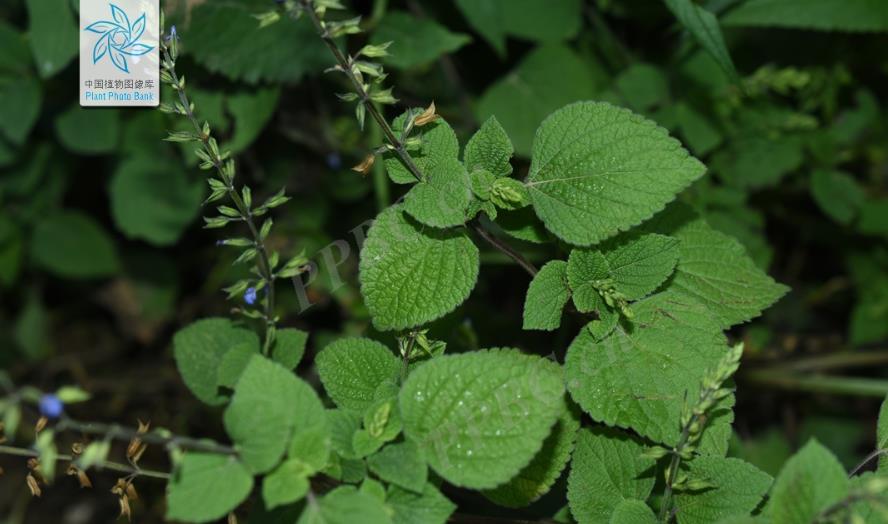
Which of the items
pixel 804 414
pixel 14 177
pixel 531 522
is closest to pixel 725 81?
pixel 804 414

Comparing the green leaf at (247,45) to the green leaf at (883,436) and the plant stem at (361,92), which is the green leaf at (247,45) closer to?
the plant stem at (361,92)

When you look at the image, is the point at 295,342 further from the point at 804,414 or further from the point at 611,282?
the point at 804,414

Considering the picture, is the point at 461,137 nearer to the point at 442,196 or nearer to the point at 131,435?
the point at 442,196

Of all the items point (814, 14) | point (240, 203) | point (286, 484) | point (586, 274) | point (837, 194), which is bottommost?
point (837, 194)

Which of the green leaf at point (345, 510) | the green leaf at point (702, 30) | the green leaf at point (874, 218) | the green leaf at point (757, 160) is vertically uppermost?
the green leaf at point (702, 30)

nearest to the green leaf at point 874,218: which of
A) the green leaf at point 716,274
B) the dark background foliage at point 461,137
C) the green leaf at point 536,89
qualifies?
the dark background foliage at point 461,137

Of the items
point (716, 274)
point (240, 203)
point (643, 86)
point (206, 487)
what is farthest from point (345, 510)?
point (643, 86)

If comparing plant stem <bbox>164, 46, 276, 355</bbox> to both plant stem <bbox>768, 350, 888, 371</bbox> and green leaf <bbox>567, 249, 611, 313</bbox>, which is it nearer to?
green leaf <bbox>567, 249, 611, 313</bbox>
